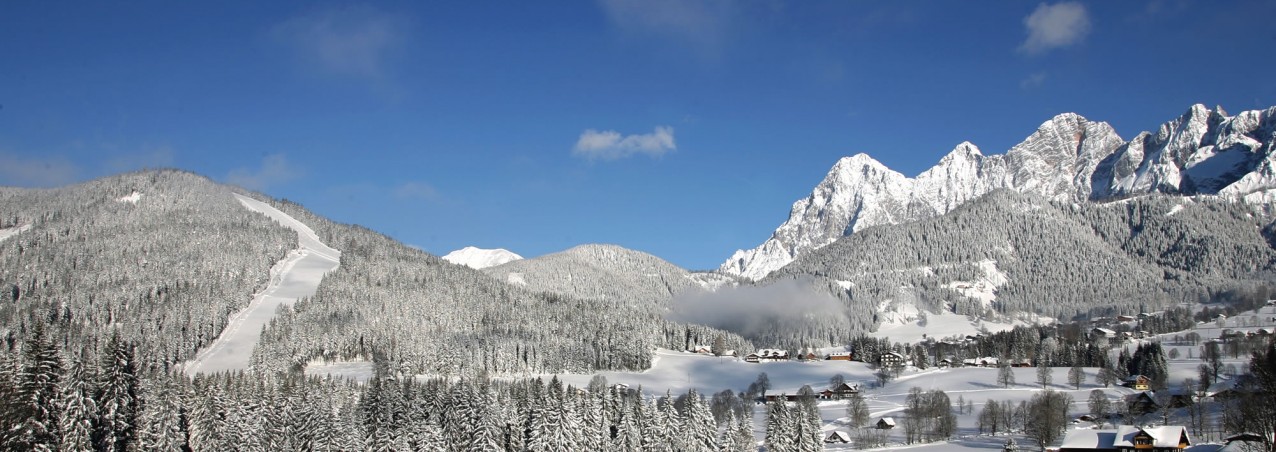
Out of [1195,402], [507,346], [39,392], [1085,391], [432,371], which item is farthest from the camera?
[507,346]

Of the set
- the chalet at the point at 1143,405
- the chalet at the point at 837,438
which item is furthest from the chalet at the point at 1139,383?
the chalet at the point at 837,438

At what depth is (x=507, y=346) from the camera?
183125mm

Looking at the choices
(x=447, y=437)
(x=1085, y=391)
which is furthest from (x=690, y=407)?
(x=1085, y=391)

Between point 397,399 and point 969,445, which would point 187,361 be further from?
point 969,445

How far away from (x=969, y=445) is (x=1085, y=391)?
165ft

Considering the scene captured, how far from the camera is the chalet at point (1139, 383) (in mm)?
146250

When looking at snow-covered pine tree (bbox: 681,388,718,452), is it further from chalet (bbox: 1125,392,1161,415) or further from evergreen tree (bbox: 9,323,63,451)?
chalet (bbox: 1125,392,1161,415)

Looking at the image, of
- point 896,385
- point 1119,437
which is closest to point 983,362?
point 896,385

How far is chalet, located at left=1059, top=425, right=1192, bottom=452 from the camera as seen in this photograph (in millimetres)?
89562

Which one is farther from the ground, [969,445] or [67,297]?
[67,297]

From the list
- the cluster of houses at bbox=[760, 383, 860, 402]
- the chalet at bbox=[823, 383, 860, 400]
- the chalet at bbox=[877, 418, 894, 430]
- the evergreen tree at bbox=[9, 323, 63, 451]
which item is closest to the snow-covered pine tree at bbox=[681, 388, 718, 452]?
the chalet at bbox=[877, 418, 894, 430]

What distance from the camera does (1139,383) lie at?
14750cm

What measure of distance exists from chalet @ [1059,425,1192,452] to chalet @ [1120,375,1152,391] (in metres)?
52.9

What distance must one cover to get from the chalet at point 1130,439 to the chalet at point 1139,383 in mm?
52874
